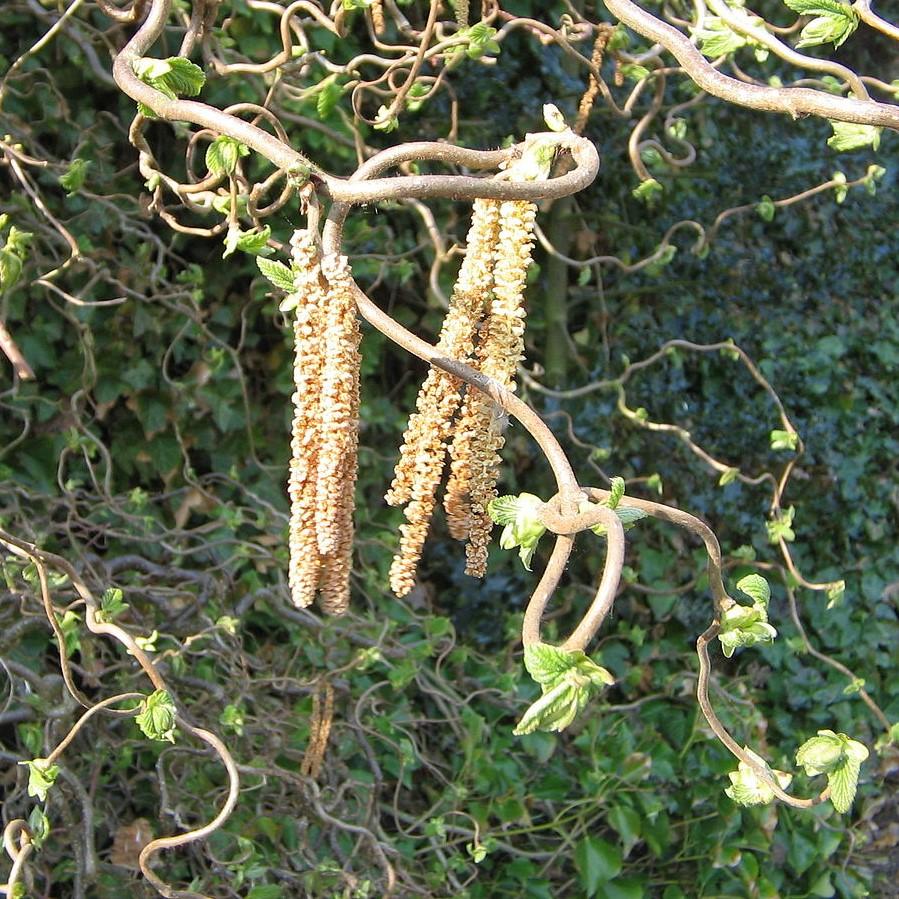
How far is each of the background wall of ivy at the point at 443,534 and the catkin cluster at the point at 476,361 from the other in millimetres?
880

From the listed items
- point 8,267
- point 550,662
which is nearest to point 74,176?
point 8,267

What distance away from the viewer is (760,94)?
1.02 metres

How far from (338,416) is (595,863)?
2139 mm

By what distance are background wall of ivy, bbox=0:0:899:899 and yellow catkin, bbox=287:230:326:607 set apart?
2.68ft

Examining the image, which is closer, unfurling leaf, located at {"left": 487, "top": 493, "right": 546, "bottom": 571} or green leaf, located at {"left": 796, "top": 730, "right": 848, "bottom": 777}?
unfurling leaf, located at {"left": 487, "top": 493, "right": 546, "bottom": 571}

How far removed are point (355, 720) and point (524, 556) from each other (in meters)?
1.43

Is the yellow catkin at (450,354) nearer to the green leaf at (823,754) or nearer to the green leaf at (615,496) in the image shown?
the green leaf at (615,496)

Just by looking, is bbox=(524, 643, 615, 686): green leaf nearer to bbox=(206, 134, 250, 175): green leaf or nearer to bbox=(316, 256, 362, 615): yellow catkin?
bbox=(316, 256, 362, 615): yellow catkin

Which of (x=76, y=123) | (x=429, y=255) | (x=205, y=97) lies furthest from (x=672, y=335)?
(x=76, y=123)

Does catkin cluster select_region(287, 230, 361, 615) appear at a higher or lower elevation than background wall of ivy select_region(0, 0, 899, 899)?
higher

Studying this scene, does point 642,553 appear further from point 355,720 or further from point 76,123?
point 76,123

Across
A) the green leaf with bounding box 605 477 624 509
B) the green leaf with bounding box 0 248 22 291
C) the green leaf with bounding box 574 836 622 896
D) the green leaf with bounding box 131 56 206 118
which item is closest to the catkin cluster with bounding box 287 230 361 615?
the green leaf with bounding box 605 477 624 509

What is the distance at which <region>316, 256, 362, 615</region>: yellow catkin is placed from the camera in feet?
2.89

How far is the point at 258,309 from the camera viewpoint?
285 cm
